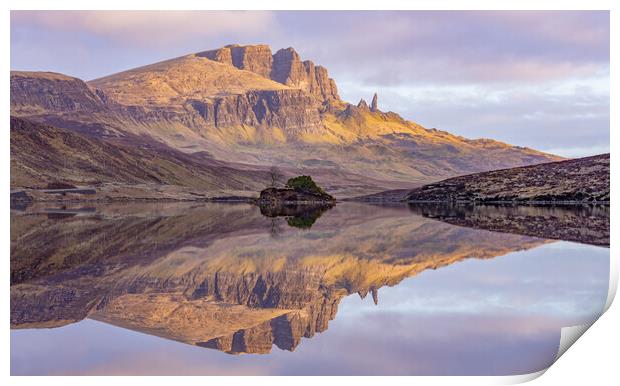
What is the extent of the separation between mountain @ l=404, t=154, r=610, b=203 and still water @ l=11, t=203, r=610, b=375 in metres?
66.0

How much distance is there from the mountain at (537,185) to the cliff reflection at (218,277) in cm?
6095

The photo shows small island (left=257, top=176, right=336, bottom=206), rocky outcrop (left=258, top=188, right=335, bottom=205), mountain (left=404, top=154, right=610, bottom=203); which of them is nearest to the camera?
mountain (left=404, top=154, right=610, bottom=203)

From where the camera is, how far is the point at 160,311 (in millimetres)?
12844

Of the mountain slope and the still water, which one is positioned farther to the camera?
the mountain slope

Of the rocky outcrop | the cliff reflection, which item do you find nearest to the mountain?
the rocky outcrop

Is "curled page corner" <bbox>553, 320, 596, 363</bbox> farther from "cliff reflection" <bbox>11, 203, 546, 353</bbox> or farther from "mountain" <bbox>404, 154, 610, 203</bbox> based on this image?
"mountain" <bbox>404, 154, 610, 203</bbox>

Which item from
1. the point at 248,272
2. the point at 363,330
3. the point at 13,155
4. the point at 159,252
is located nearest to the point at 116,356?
the point at 363,330

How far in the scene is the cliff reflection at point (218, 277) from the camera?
11.8 metres

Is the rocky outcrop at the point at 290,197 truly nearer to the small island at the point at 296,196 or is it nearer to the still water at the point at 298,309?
the small island at the point at 296,196

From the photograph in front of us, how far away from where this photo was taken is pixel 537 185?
9462 cm

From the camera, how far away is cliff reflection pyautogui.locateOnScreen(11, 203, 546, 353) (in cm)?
1178
